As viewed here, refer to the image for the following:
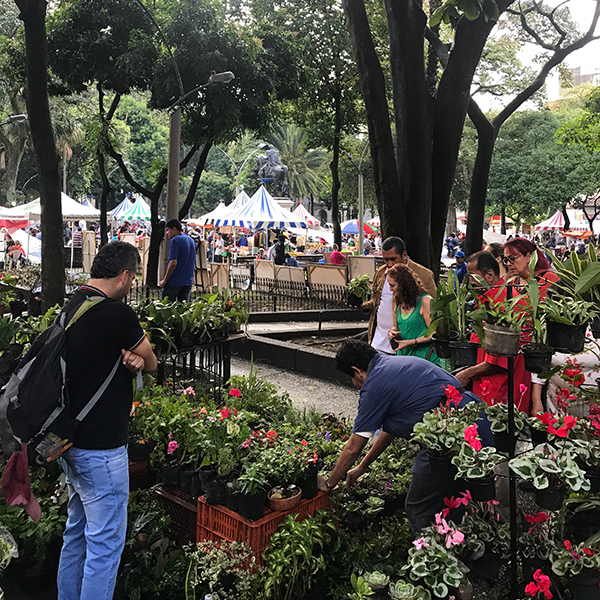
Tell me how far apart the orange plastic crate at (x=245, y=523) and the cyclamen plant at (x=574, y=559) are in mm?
1379

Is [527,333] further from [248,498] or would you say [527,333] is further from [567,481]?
[248,498]

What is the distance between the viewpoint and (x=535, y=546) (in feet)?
11.4

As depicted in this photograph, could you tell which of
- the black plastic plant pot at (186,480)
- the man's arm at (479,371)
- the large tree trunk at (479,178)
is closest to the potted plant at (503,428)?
the man's arm at (479,371)

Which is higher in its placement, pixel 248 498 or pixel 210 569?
pixel 248 498

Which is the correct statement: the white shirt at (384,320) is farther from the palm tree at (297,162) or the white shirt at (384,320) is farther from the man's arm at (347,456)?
the palm tree at (297,162)

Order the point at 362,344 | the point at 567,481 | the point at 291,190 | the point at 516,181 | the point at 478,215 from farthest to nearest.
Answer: the point at 291,190, the point at 516,181, the point at 478,215, the point at 362,344, the point at 567,481

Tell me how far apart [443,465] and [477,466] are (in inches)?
7.8

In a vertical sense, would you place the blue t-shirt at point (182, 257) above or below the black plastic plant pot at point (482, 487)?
above

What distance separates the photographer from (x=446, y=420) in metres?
3.31

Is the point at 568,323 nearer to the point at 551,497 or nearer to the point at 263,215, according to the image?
the point at 551,497

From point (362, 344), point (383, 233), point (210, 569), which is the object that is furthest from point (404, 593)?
point (383, 233)

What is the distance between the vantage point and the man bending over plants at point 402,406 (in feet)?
11.8

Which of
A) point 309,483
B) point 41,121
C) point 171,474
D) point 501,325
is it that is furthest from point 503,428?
point 41,121

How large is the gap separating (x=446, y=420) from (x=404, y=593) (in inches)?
33.7
